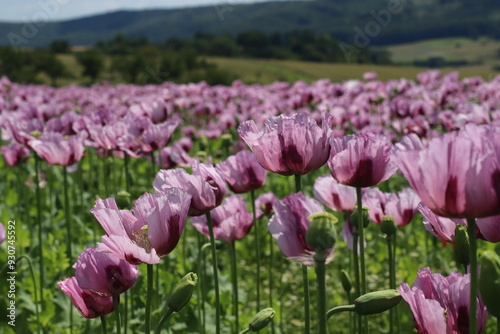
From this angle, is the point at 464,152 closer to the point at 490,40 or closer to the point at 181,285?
the point at 181,285

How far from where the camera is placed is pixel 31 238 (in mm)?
4266

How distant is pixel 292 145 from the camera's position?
161cm

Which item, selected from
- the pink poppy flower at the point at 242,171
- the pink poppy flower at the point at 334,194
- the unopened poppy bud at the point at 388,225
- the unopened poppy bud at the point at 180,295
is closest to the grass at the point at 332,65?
the pink poppy flower at the point at 334,194

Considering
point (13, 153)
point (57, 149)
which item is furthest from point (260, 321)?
point (13, 153)

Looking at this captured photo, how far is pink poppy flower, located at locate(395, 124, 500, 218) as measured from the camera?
977 millimetres

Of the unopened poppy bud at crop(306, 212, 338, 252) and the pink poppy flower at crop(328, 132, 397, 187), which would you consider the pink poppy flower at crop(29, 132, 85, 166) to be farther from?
the unopened poppy bud at crop(306, 212, 338, 252)

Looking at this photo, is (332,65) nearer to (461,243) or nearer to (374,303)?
(461,243)

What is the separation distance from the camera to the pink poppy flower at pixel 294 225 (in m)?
1.35

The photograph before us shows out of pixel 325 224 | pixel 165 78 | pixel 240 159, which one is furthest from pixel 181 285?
pixel 165 78

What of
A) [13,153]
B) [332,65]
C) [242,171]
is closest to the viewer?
[242,171]

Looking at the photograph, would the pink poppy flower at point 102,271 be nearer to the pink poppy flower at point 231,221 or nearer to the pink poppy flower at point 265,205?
the pink poppy flower at point 231,221

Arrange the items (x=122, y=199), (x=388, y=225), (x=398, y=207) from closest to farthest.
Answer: (x=388, y=225)
(x=398, y=207)
(x=122, y=199)

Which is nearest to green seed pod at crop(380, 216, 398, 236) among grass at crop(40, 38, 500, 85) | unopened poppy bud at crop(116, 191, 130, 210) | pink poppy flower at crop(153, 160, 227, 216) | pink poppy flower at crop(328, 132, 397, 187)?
pink poppy flower at crop(328, 132, 397, 187)

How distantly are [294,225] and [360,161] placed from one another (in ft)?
1.29
